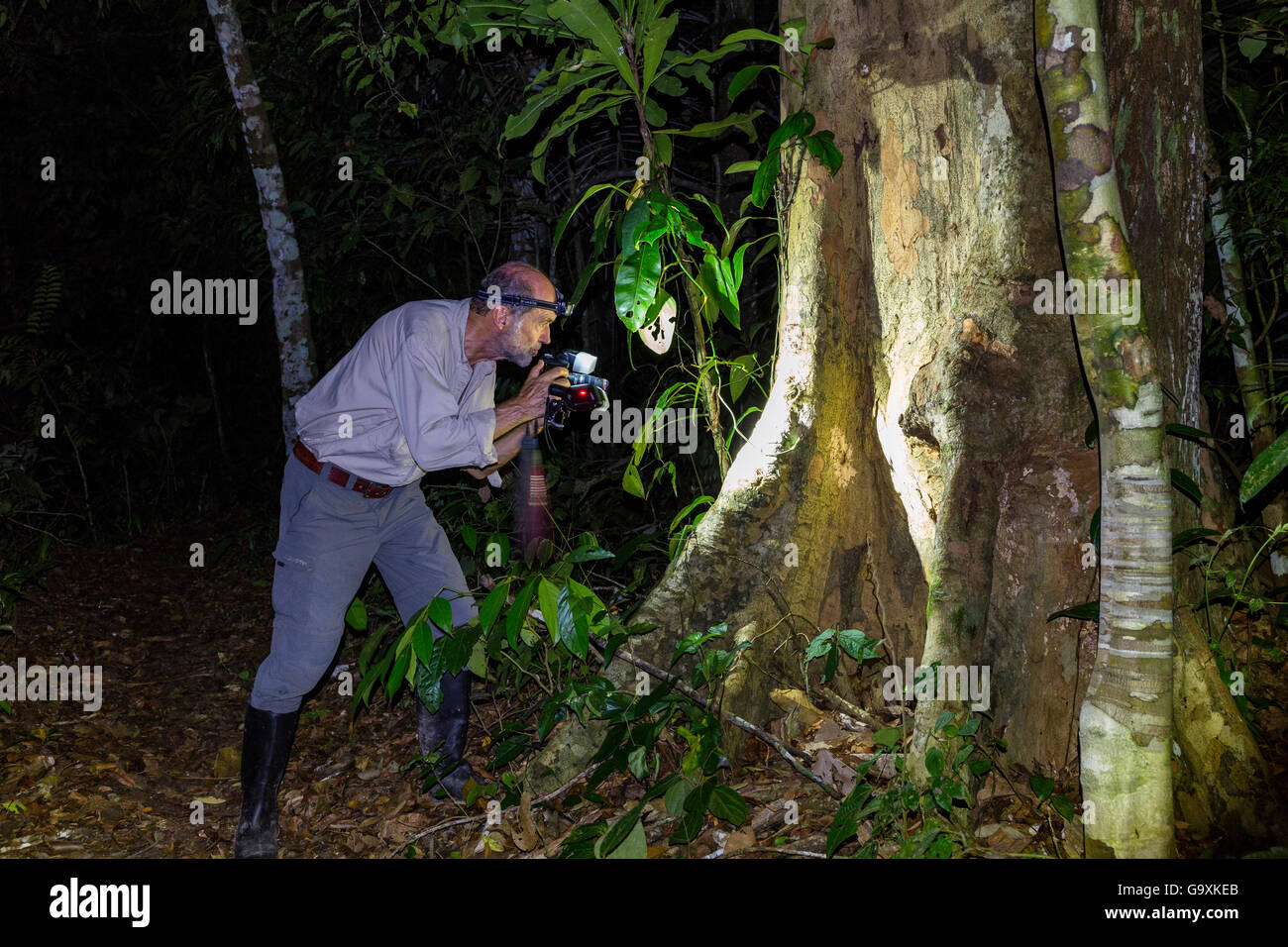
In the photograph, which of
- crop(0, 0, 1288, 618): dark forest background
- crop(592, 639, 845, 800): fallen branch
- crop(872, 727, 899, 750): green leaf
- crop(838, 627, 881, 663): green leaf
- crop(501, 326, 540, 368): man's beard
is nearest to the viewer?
crop(872, 727, 899, 750): green leaf

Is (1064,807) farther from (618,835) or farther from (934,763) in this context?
(618,835)

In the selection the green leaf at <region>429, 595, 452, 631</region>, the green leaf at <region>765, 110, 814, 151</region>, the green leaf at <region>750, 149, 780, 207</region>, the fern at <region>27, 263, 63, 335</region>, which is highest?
the fern at <region>27, 263, 63, 335</region>

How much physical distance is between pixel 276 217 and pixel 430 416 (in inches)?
163

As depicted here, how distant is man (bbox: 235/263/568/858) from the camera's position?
141 inches

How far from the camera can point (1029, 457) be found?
3271 millimetres

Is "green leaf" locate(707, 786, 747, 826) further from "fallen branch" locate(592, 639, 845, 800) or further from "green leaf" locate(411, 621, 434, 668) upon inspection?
"green leaf" locate(411, 621, 434, 668)

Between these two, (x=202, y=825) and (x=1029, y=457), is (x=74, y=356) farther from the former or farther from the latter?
(x=1029, y=457)

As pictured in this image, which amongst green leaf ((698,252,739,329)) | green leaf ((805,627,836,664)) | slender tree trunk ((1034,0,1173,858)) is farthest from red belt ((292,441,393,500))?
slender tree trunk ((1034,0,1173,858))

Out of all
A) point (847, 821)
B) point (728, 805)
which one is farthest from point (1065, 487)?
point (728, 805)

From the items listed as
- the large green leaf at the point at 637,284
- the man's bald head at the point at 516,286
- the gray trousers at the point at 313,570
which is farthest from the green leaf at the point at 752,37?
the gray trousers at the point at 313,570

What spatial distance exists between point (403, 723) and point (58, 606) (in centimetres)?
342

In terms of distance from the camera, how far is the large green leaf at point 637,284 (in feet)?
12.3

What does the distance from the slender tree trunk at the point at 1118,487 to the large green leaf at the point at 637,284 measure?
1525 millimetres

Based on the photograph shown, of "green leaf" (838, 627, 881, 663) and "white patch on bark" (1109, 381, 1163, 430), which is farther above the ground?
"white patch on bark" (1109, 381, 1163, 430)
